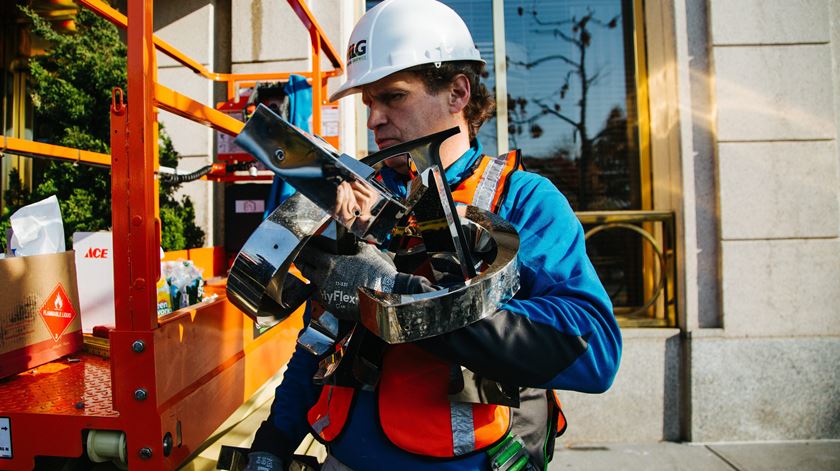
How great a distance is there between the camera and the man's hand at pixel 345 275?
0.91m

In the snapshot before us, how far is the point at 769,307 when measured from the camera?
11.6 feet

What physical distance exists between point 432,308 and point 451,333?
130mm

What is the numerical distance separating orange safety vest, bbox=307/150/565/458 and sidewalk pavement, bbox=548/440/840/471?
271cm

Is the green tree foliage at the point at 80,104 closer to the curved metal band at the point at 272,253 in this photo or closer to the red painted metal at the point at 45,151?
the red painted metal at the point at 45,151

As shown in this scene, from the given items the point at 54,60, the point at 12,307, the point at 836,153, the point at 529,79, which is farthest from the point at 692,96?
the point at 54,60

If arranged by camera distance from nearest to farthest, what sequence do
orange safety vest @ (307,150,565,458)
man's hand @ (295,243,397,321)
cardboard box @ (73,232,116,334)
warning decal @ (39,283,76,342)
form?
man's hand @ (295,243,397,321) < orange safety vest @ (307,150,565,458) < warning decal @ (39,283,76,342) < cardboard box @ (73,232,116,334)

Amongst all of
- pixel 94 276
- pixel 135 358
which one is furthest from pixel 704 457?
pixel 94 276

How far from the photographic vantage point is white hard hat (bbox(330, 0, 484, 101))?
4.35 feet

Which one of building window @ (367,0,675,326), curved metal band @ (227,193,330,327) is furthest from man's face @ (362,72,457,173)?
building window @ (367,0,675,326)

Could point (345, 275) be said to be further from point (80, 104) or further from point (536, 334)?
point (80, 104)

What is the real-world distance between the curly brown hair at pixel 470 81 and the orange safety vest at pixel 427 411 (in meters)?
0.41

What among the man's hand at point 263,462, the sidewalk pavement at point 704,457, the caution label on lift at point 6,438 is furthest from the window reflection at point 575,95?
the caution label on lift at point 6,438

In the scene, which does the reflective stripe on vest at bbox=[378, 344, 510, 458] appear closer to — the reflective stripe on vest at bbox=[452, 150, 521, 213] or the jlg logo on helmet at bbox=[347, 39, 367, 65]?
the reflective stripe on vest at bbox=[452, 150, 521, 213]

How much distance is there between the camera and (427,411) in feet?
3.42
